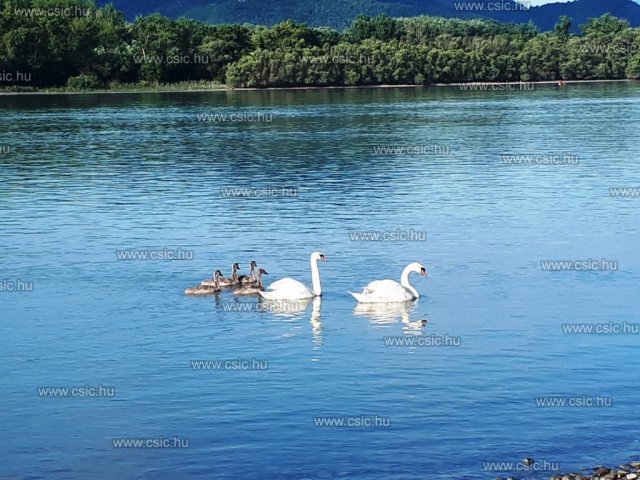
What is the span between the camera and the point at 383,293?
28.9m

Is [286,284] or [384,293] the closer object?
[384,293]

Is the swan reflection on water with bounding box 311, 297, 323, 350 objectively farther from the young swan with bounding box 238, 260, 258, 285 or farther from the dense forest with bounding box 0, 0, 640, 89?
the dense forest with bounding box 0, 0, 640, 89

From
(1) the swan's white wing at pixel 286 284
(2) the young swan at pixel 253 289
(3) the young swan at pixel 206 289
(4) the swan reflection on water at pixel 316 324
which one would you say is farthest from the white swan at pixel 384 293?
(3) the young swan at pixel 206 289

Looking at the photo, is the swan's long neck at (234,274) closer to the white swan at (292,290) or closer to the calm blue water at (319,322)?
the white swan at (292,290)

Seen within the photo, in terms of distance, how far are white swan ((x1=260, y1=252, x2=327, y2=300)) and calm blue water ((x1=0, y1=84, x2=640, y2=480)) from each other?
52cm

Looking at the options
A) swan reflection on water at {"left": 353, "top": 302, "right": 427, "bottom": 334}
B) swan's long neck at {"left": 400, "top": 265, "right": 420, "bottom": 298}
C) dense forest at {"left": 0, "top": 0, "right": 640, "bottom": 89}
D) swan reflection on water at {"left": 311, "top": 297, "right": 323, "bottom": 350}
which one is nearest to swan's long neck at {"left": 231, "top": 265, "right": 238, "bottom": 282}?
swan reflection on water at {"left": 311, "top": 297, "right": 323, "bottom": 350}

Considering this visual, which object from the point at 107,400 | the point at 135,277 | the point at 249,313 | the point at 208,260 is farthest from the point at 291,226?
Answer: the point at 107,400

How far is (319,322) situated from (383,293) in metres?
2.02

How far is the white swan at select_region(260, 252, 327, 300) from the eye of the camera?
96.1ft

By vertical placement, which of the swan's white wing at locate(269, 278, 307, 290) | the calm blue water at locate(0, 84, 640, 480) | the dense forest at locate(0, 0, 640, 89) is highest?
the dense forest at locate(0, 0, 640, 89)

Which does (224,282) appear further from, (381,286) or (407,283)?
(407,283)

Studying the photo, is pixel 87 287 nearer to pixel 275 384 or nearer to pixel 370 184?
pixel 275 384

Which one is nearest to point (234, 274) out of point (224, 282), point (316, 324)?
point (224, 282)

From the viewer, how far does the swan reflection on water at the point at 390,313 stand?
27.4 meters
